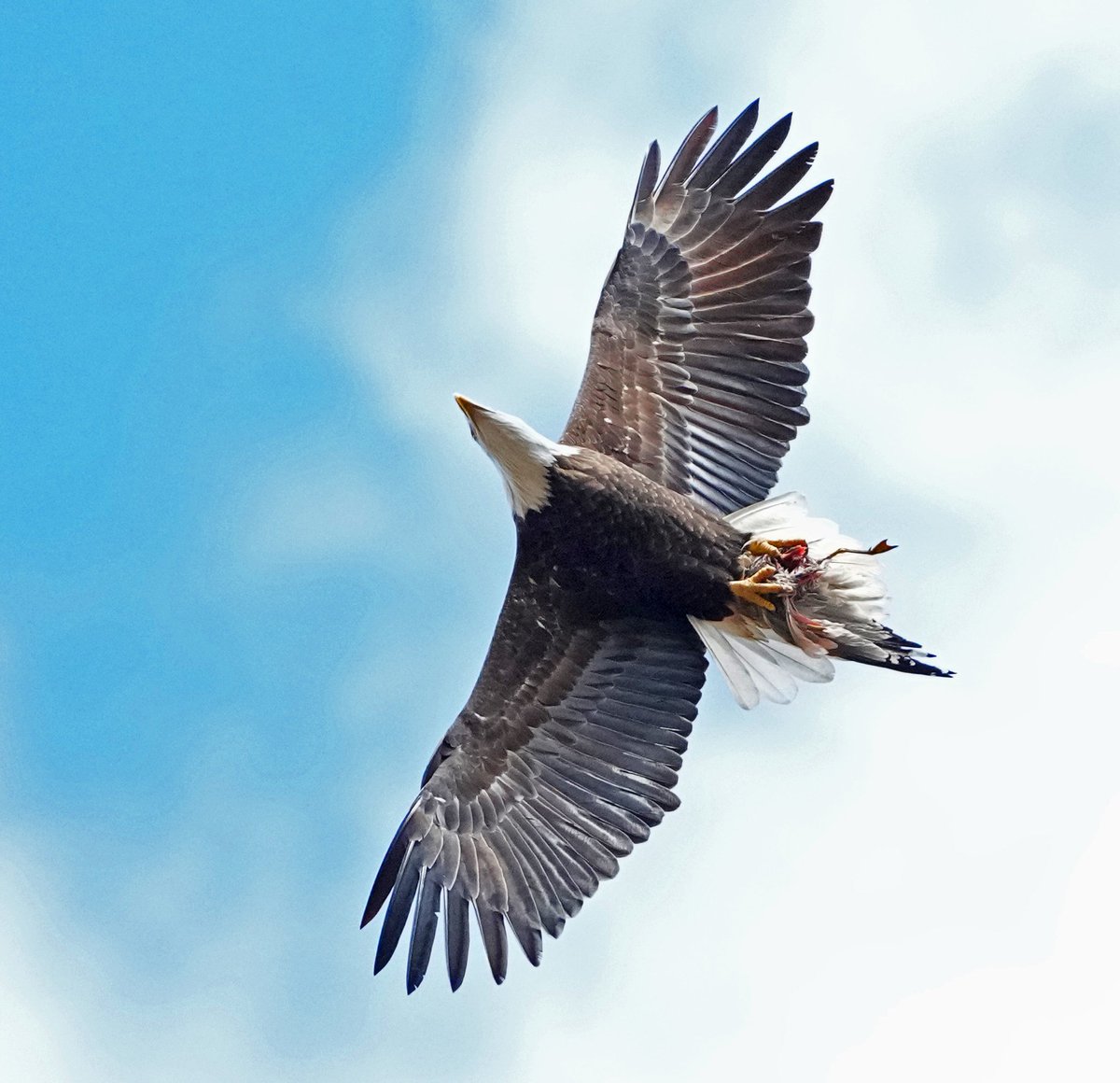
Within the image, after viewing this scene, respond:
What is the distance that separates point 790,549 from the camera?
9.15m

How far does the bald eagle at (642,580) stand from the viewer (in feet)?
29.6

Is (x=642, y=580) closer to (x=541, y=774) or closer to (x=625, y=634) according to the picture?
(x=625, y=634)

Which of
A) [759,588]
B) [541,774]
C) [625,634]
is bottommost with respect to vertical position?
[541,774]

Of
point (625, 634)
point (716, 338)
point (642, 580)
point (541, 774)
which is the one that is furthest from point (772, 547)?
point (541, 774)

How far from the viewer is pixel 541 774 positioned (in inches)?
367

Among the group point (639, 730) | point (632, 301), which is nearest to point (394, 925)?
point (639, 730)

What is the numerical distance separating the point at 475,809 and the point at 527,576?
113cm

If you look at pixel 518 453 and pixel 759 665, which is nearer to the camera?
pixel 518 453

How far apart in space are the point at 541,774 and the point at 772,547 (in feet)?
5.00

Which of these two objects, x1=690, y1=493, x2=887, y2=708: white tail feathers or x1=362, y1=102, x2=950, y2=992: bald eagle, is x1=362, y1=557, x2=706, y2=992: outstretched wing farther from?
x1=690, y1=493, x2=887, y2=708: white tail feathers

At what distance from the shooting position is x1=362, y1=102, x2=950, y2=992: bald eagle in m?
9.01

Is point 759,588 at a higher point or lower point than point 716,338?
lower

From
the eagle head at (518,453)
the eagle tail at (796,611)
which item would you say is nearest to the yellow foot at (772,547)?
the eagle tail at (796,611)

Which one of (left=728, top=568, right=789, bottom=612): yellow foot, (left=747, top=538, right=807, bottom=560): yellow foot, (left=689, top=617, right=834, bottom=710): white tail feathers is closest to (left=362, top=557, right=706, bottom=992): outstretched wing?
(left=689, top=617, right=834, bottom=710): white tail feathers
